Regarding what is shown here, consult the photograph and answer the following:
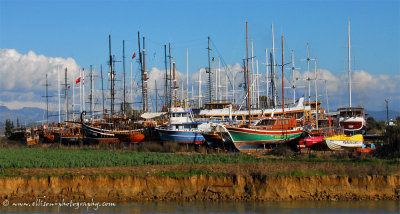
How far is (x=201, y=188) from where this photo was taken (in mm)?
29078

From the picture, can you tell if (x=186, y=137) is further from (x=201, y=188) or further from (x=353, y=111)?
(x=201, y=188)

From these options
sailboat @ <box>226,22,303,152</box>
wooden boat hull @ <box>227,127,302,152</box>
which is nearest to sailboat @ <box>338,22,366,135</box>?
sailboat @ <box>226,22,303,152</box>

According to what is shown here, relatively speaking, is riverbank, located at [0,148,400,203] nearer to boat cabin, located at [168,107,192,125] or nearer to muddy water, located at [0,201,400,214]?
muddy water, located at [0,201,400,214]

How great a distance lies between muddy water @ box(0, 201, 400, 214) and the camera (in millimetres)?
26156

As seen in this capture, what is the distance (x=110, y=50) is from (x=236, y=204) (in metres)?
51.2

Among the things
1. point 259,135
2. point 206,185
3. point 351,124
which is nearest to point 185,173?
point 206,185

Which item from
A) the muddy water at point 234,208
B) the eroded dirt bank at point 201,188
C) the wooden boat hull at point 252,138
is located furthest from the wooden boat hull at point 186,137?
the muddy water at point 234,208

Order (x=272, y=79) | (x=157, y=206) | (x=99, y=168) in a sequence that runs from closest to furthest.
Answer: (x=157, y=206), (x=99, y=168), (x=272, y=79)

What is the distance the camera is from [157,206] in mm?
27156

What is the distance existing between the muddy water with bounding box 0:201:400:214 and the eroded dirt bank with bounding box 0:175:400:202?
69 centimetres

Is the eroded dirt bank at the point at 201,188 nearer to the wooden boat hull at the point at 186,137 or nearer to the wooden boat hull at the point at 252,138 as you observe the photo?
the wooden boat hull at the point at 252,138

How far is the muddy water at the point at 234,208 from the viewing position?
1030 inches

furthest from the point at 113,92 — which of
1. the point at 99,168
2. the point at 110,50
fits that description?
the point at 99,168

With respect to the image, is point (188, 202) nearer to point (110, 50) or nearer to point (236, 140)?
point (236, 140)
